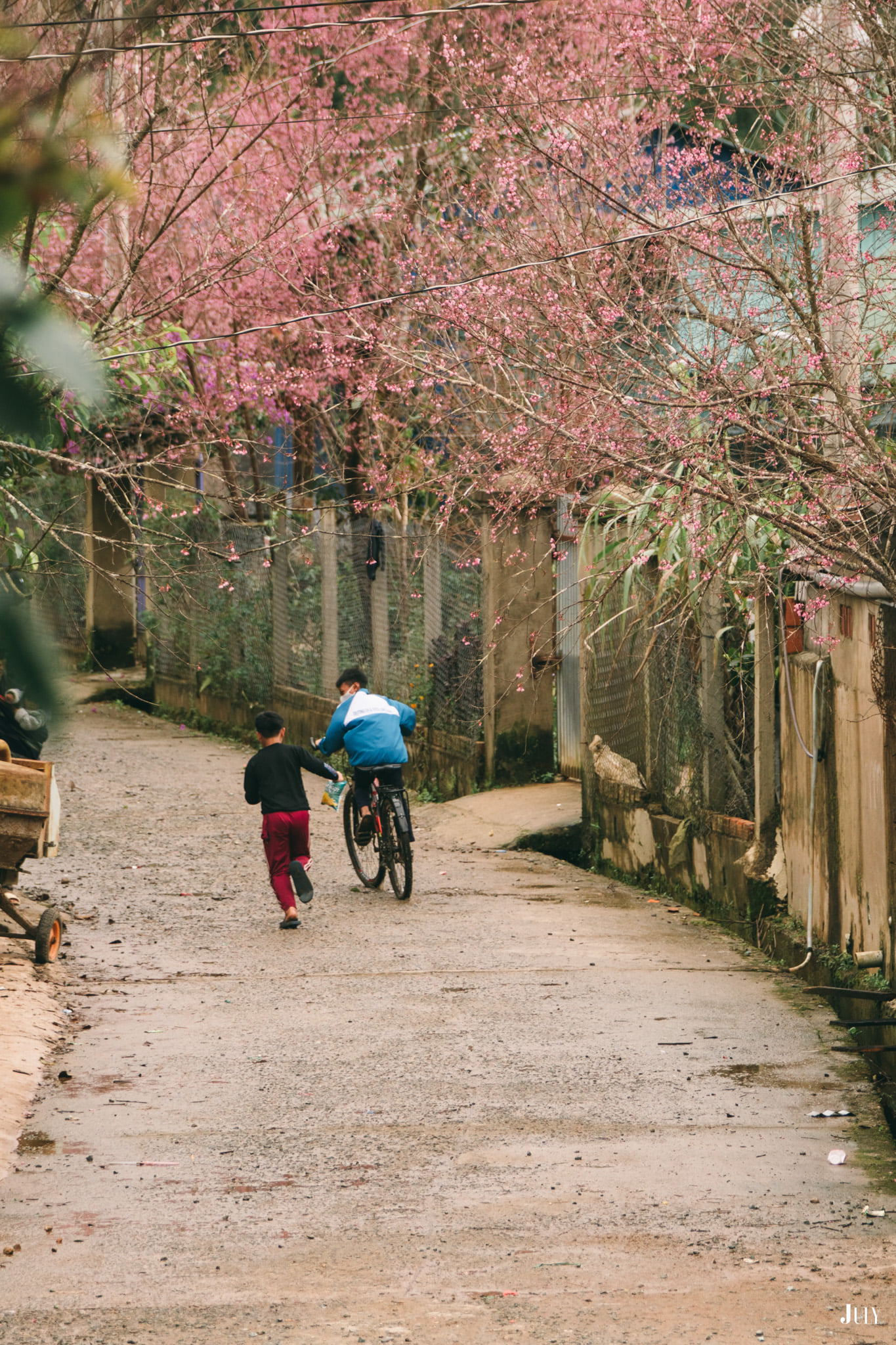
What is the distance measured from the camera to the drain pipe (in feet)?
27.6

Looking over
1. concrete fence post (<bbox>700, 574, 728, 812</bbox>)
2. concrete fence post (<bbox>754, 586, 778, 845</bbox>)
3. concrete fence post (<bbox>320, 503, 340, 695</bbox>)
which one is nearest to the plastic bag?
concrete fence post (<bbox>700, 574, 728, 812</bbox>)

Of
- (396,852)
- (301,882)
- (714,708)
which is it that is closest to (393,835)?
(396,852)

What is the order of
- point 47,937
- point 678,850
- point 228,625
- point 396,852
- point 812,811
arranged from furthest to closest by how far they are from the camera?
1. point 228,625
2. point 396,852
3. point 678,850
4. point 47,937
5. point 812,811

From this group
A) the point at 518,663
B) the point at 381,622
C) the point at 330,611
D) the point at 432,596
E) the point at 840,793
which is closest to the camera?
the point at 840,793

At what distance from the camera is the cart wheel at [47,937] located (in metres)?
8.89

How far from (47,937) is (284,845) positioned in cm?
195

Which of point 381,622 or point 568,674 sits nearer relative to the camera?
point 568,674

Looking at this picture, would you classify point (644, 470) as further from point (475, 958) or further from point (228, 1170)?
point (228, 1170)

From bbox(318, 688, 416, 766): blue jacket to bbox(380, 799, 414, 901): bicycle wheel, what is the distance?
15.8 inches

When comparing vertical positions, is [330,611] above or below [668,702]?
above

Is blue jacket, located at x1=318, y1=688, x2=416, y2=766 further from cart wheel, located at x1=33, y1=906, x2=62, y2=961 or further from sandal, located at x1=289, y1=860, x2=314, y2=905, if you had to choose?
cart wheel, located at x1=33, y1=906, x2=62, y2=961

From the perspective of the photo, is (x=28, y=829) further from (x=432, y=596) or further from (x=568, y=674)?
(x=432, y=596)

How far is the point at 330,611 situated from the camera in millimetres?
18422

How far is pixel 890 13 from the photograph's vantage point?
26.6 ft
